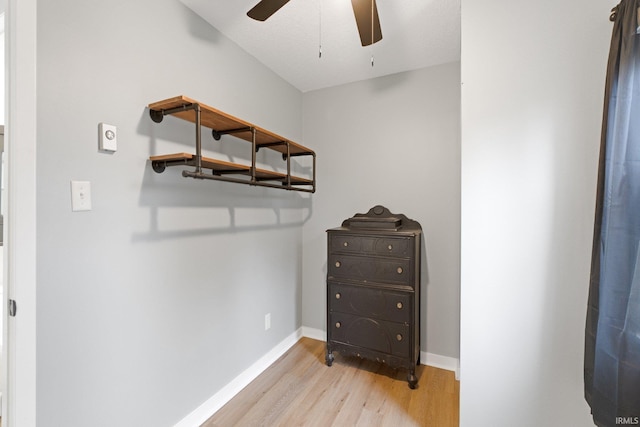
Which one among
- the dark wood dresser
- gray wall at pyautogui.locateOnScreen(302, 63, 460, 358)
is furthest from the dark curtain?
gray wall at pyautogui.locateOnScreen(302, 63, 460, 358)

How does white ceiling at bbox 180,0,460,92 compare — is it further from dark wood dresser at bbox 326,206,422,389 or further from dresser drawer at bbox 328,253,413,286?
dresser drawer at bbox 328,253,413,286

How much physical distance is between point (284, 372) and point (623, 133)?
7.78 ft

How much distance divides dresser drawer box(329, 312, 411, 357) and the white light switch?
5.76ft

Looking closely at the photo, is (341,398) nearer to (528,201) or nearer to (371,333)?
(371,333)

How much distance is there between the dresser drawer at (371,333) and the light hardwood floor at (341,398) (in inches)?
9.7

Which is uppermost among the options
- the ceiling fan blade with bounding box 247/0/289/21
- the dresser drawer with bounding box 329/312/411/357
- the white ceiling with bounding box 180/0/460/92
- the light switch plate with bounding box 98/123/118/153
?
the white ceiling with bounding box 180/0/460/92

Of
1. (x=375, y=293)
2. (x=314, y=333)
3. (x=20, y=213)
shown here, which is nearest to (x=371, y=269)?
(x=375, y=293)

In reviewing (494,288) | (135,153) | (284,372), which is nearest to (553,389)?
(494,288)

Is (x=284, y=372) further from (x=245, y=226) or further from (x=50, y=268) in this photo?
(x=50, y=268)

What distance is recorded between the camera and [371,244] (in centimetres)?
215

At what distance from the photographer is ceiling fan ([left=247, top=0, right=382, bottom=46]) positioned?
1.29m

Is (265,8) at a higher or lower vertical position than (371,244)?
higher

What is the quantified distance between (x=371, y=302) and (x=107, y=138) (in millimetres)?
1887

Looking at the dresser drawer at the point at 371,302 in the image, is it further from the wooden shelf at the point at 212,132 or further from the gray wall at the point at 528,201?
the wooden shelf at the point at 212,132
